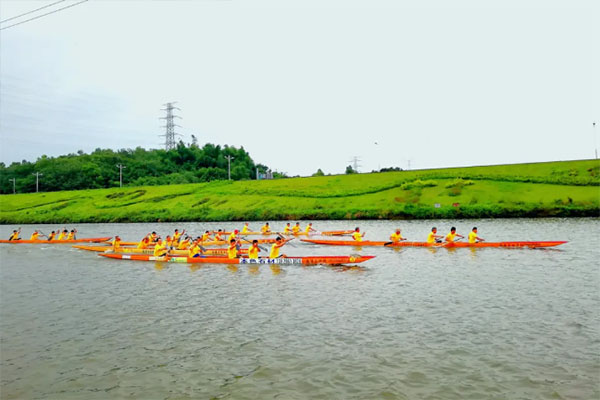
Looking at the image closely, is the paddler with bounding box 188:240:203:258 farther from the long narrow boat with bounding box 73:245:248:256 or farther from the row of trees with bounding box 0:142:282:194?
the row of trees with bounding box 0:142:282:194

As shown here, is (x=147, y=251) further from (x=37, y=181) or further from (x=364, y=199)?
(x=37, y=181)

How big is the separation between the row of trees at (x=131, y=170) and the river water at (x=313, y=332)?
328ft

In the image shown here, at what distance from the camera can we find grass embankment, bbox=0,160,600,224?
53375 millimetres

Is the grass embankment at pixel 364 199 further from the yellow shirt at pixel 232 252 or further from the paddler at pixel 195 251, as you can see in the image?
the yellow shirt at pixel 232 252

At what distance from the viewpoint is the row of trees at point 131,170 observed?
120125 millimetres

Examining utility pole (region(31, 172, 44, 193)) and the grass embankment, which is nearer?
the grass embankment

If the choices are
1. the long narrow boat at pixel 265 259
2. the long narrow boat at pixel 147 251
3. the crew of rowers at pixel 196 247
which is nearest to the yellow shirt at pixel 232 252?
the crew of rowers at pixel 196 247

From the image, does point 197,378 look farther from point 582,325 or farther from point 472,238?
point 472,238

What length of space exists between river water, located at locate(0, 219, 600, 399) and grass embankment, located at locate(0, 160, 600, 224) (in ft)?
98.2

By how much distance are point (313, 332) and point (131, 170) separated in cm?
12326

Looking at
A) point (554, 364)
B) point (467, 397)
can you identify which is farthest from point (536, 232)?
point (467, 397)

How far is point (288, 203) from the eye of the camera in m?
66.9

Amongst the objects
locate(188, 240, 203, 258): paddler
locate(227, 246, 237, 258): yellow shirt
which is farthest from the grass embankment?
locate(227, 246, 237, 258): yellow shirt

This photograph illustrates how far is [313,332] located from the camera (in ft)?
43.7
